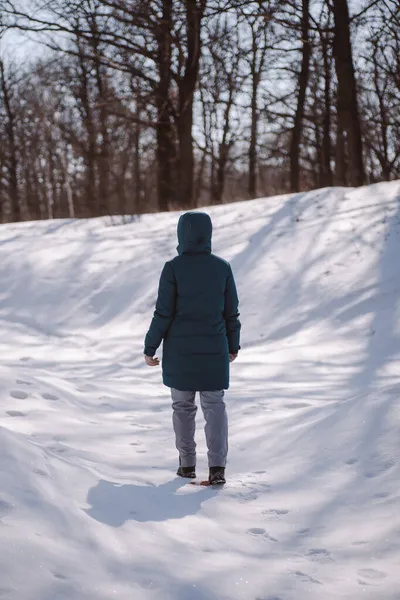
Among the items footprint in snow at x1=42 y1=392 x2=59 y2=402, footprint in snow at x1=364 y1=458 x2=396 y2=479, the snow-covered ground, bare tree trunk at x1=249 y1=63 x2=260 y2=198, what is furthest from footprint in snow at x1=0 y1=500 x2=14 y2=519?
bare tree trunk at x1=249 y1=63 x2=260 y2=198

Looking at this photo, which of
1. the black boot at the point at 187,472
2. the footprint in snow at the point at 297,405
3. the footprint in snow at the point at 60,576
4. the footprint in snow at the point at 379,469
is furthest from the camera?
the footprint in snow at the point at 297,405

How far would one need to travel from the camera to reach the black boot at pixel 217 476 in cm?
425

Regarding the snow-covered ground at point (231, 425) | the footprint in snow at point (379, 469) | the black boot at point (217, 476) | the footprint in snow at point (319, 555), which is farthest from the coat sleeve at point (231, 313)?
the footprint in snow at point (319, 555)

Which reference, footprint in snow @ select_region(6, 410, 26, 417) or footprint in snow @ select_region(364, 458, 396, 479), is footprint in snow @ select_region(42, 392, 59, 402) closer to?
footprint in snow @ select_region(6, 410, 26, 417)

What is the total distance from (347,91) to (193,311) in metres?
12.1

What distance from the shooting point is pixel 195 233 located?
416cm

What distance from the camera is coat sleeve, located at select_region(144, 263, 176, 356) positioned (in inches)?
164

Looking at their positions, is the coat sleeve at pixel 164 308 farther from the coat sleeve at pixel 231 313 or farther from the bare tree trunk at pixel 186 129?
the bare tree trunk at pixel 186 129

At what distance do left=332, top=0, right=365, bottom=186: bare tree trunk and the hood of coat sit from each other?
11.2 meters

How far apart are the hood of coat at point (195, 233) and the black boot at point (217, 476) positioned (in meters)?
1.39

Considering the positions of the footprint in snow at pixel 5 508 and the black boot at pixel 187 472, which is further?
the black boot at pixel 187 472

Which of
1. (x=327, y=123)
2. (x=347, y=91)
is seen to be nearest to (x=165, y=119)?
(x=347, y=91)

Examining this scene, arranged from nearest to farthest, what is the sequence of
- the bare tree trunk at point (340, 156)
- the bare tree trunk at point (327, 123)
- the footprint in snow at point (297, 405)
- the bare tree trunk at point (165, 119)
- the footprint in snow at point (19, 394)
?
the footprint in snow at point (19, 394) → the footprint in snow at point (297, 405) → the bare tree trunk at point (340, 156) → the bare tree trunk at point (165, 119) → the bare tree trunk at point (327, 123)

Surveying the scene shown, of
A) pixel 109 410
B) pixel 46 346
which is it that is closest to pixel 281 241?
pixel 46 346
